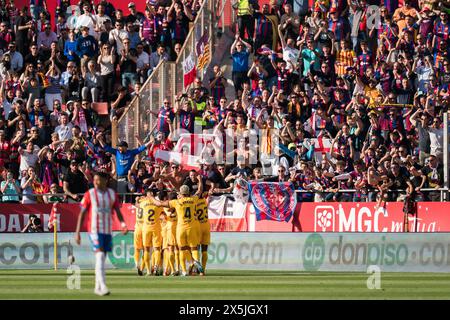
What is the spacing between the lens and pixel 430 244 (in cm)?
2656

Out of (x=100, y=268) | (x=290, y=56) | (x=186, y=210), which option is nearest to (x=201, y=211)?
(x=186, y=210)

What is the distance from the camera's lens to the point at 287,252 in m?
28.1

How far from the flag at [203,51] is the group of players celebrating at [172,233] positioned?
7.37m

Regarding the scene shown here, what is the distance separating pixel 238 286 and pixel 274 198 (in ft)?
26.6

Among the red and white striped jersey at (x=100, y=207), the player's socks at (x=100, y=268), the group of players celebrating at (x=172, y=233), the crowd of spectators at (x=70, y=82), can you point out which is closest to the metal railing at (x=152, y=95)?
the crowd of spectators at (x=70, y=82)

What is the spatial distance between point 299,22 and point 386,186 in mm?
6654

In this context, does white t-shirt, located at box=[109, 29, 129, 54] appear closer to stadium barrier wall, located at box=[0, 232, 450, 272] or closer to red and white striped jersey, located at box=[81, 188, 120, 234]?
→ stadium barrier wall, located at box=[0, 232, 450, 272]

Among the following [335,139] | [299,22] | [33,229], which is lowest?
[33,229]

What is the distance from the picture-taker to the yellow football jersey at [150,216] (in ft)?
87.7

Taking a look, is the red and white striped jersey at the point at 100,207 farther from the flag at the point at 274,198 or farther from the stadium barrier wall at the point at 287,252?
the flag at the point at 274,198
